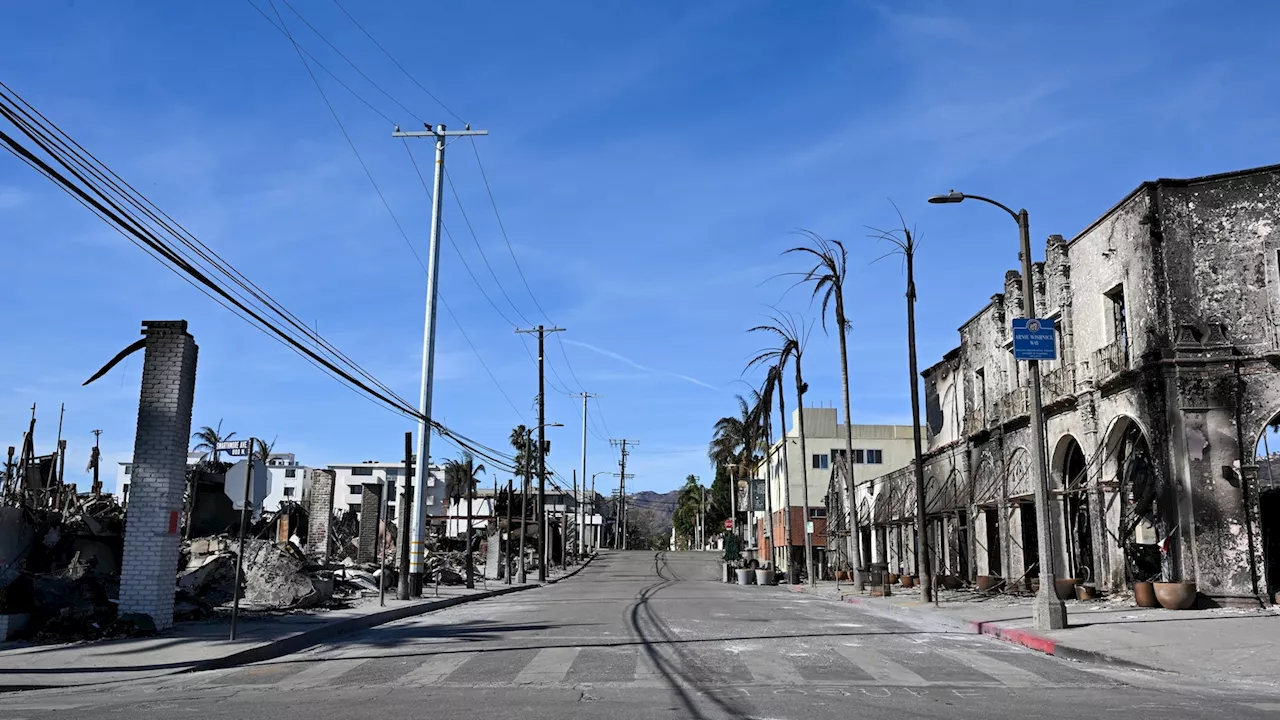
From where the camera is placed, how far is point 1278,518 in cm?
2502

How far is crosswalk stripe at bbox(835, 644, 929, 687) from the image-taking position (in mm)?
12164

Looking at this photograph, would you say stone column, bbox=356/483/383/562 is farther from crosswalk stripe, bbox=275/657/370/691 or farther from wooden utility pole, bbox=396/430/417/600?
crosswalk stripe, bbox=275/657/370/691

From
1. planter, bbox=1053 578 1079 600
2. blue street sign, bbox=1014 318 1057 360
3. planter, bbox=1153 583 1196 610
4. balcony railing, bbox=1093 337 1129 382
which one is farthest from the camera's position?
planter, bbox=1053 578 1079 600

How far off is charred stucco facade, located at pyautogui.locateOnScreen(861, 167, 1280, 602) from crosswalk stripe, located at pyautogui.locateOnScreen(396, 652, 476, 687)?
52.5 ft

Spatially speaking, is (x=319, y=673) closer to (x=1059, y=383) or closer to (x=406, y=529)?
(x=406, y=529)

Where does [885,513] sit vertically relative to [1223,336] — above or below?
below

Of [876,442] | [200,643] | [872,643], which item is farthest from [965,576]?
[876,442]

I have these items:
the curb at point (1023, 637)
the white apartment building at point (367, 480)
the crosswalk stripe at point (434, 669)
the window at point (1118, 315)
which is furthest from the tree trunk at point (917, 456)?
the white apartment building at point (367, 480)

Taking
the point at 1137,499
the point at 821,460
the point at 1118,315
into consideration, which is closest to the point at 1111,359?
the point at 1118,315

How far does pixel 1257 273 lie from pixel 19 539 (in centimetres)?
2829

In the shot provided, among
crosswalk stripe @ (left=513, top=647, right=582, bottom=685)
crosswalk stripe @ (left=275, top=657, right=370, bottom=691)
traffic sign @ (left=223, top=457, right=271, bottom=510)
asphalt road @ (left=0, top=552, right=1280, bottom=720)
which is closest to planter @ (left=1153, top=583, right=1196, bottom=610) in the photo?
asphalt road @ (left=0, top=552, right=1280, bottom=720)

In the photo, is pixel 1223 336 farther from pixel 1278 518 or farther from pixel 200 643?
pixel 200 643

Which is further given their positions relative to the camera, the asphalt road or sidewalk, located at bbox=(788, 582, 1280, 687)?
sidewalk, located at bbox=(788, 582, 1280, 687)

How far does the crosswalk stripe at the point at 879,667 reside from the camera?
479 inches
